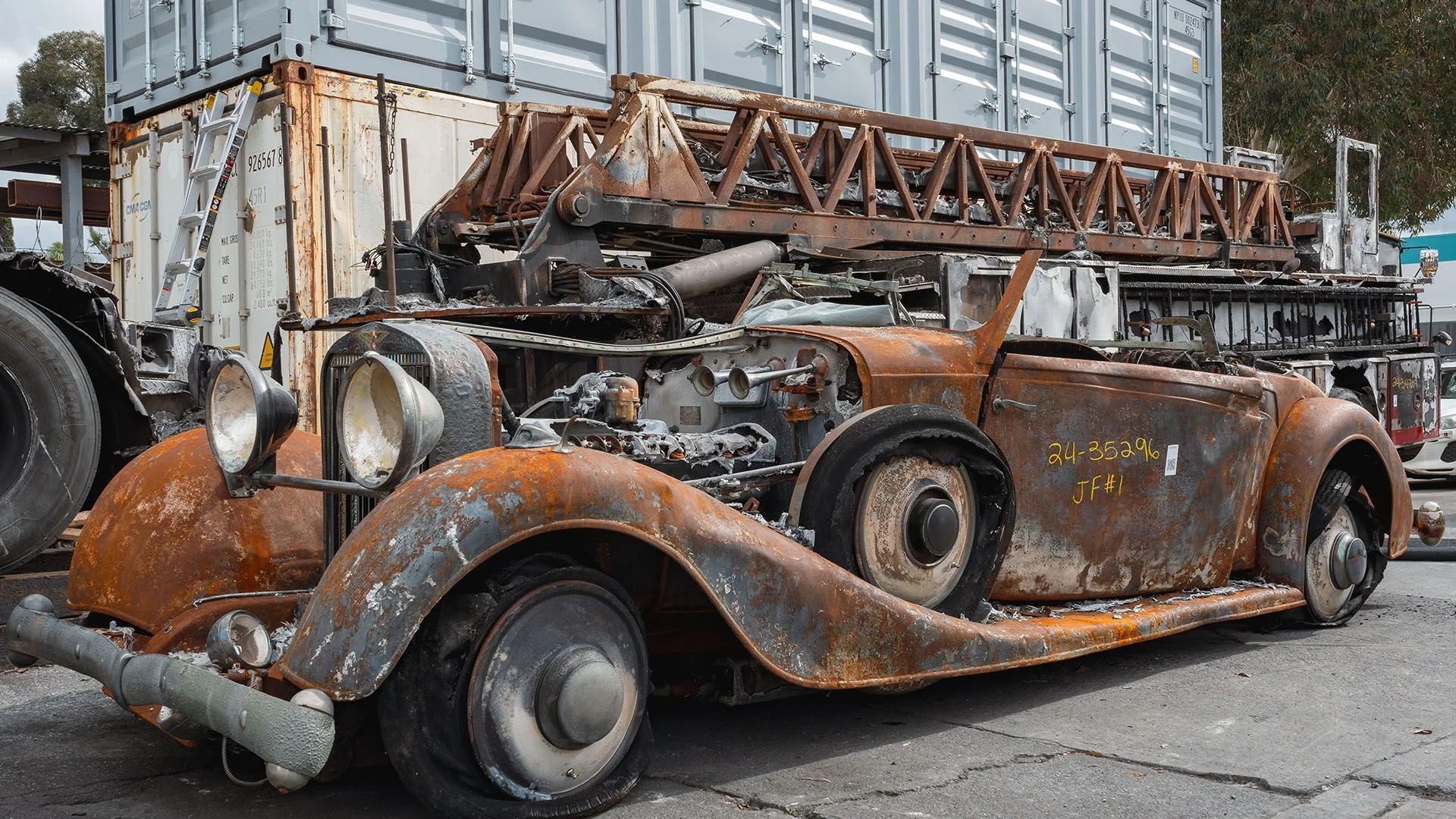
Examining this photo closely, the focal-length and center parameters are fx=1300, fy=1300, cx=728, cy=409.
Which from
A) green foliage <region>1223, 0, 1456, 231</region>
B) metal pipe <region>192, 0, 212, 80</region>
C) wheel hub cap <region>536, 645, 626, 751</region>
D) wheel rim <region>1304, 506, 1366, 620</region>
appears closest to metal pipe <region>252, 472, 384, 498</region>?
wheel hub cap <region>536, 645, 626, 751</region>

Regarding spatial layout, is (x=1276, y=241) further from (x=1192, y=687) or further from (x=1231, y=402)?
(x=1192, y=687)

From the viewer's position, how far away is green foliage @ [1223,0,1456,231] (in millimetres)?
23297

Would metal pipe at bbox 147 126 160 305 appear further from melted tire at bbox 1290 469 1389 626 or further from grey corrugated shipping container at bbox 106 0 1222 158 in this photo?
melted tire at bbox 1290 469 1389 626

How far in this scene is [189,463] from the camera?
170 inches

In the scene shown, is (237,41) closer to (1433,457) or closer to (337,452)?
(337,452)

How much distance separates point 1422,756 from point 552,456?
2.72 metres

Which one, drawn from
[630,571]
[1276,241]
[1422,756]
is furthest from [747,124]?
[1276,241]

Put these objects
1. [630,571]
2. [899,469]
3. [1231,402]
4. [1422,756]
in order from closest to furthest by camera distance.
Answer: [630,571], [1422,756], [899,469], [1231,402]

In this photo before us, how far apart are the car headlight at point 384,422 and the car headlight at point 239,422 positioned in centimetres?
31

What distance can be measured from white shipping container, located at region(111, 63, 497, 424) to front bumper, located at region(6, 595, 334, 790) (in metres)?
4.93

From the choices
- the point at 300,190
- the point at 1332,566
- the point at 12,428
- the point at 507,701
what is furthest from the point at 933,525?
the point at 300,190

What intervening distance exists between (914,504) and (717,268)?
2483 millimetres

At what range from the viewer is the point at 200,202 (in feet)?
29.6

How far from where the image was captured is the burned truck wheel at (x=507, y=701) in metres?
3.03
